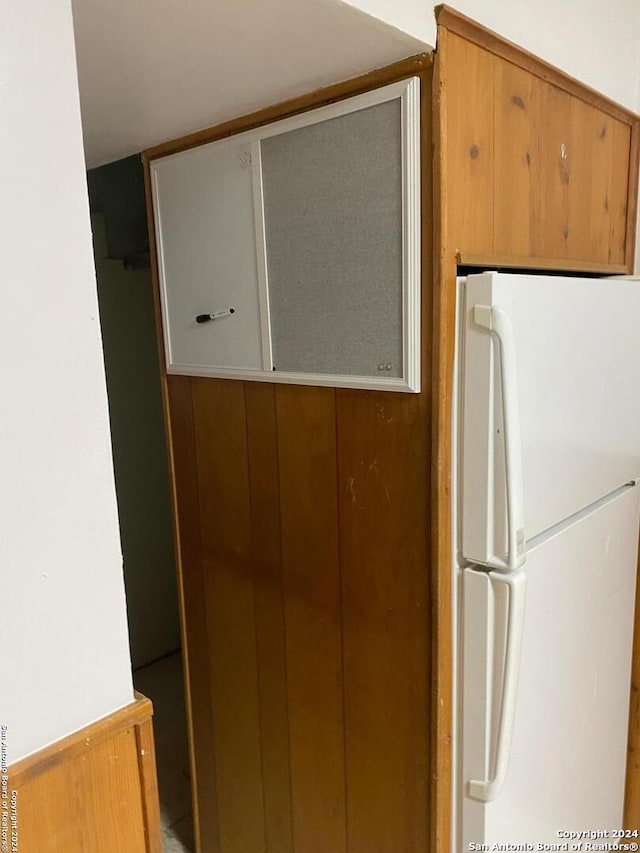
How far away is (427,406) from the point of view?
1.19 m

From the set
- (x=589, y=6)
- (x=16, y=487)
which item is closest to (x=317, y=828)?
(x=16, y=487)

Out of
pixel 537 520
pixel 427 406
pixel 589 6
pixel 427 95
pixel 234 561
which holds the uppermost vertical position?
pixel 589 6

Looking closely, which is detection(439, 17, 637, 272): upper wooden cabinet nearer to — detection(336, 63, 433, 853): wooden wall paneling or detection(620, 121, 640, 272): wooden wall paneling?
detection(620, 121, 640, 272): wooden wall paneling

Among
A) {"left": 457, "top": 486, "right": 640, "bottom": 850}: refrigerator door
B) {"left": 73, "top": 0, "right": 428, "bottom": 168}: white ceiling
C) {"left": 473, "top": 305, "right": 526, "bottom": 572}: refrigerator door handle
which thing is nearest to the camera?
{"left": 73, "top": 0, "right": 428, "bottom": 168}: white ceiling

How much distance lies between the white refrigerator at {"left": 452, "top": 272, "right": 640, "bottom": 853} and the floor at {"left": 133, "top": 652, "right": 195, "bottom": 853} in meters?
1.27

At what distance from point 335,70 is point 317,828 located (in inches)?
63.8

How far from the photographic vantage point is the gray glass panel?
1178mm

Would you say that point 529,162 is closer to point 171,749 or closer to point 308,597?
point 308,597

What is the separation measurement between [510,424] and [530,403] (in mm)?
102

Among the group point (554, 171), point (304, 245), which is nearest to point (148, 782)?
point (304, 245)

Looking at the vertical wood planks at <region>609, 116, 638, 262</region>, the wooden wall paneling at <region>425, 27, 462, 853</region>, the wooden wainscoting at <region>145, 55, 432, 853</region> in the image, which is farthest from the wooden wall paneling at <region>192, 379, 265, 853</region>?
the vertical wood planks at <region>609, 116, 638, 262</region>

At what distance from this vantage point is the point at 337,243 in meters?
1.27

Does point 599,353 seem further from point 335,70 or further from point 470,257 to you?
point 335,70

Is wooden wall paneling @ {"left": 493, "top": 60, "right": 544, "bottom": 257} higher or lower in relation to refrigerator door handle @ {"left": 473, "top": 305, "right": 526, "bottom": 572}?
higher
